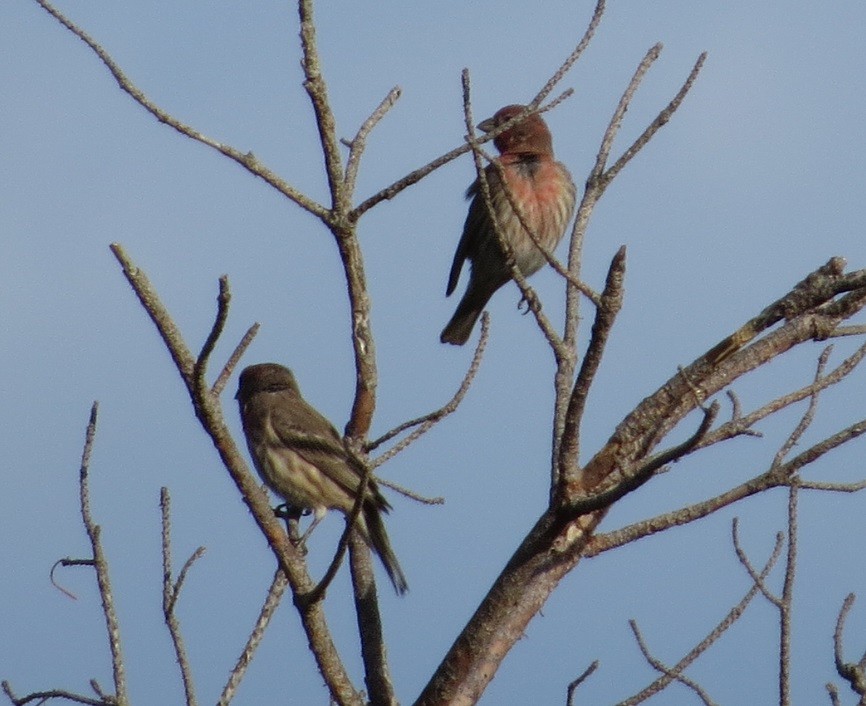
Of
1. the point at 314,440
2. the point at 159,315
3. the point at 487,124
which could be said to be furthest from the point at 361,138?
the point at 487,124

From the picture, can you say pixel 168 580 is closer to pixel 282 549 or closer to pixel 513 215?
pixel 282 549

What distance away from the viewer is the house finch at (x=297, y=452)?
6902 mm

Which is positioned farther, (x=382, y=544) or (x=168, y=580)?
(x=382, y=544)

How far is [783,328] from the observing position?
147 inches

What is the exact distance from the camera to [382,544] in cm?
615

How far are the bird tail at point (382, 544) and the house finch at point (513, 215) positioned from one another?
344 centimetres

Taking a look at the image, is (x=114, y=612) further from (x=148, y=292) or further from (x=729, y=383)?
(x=729, y=383)

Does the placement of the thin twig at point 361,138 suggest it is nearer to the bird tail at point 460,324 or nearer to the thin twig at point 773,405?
the thin twig at point 773,405

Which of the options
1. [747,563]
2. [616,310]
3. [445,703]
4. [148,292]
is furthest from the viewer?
[747,563]

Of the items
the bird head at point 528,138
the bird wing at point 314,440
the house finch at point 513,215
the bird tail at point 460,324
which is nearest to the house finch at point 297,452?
the bird wing at point 314,440

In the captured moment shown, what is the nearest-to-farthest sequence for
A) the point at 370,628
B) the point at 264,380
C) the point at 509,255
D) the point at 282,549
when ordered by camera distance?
the point at 282,549 → the point at 509,255 → the point at 370,628 → the point at 264,380

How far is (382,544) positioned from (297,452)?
3.70 feet

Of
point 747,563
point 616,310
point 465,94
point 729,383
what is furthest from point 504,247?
point 747,563

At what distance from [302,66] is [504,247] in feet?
2.64
